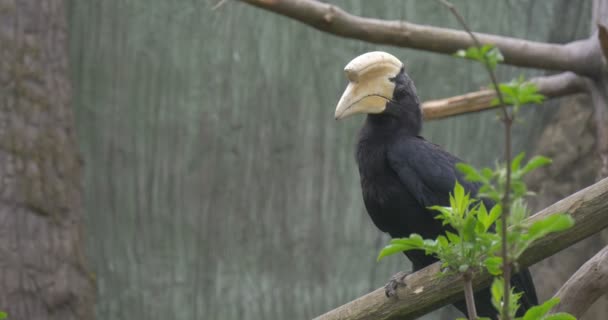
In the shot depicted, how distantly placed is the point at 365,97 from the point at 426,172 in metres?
0.37

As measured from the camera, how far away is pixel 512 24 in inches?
210

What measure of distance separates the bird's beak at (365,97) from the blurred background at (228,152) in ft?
6.51

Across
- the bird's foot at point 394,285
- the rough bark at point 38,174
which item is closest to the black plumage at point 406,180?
the bird's foot at point 394,285

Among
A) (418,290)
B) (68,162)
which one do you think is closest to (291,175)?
(68,162)

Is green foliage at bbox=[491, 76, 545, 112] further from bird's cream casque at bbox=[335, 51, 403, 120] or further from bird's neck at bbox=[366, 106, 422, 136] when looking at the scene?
bird's neck at bbox=[366, 106, 422, 136]

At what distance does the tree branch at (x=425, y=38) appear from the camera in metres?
3.62

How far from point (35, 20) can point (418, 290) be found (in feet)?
10.2

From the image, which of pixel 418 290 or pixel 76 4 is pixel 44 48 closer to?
pixel 76 4

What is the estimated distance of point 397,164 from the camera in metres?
3.13

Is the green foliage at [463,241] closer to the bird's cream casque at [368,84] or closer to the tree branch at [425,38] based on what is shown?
the bird's cream casque at [368,84]

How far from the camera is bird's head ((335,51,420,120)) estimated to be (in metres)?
3.15

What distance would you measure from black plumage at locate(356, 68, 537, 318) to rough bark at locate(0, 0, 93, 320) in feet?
6.72

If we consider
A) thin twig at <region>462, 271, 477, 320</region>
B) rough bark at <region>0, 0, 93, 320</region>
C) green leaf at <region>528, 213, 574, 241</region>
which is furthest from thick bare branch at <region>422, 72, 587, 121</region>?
green leaf at <region>528, 213, 574, 241</region>

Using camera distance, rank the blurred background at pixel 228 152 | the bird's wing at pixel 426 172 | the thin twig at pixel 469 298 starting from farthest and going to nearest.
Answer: the blurred background at pixel 228 152 → the bird's wing at pixel 426 172 → the thin twig at pixel 469 298
